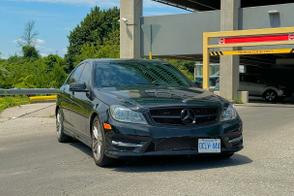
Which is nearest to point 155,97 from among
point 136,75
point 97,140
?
point 97,140

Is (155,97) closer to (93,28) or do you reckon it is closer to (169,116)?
(169,116)

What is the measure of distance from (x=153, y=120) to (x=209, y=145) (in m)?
0.85

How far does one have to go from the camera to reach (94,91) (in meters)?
8.81

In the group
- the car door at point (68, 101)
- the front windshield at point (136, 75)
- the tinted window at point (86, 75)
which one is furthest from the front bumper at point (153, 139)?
the car door at point (68, 101)

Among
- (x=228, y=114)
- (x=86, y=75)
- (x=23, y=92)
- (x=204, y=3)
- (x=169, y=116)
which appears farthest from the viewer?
(x=204, y=3)

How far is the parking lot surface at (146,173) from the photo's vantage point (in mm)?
6703

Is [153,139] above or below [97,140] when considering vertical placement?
above

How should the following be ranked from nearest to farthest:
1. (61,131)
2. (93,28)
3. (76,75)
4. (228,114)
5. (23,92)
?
(228,114), (76,75), (61,131), (23,92), (93,28)

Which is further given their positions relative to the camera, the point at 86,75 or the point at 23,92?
the point at 23,92

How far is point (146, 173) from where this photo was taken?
7672 millimetres

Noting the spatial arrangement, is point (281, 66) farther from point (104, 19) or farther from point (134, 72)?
point (104, 19)

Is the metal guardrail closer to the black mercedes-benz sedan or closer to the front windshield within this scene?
the front windshield

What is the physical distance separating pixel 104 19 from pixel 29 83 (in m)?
44.4

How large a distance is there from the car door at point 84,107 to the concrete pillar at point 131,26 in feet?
70.4
